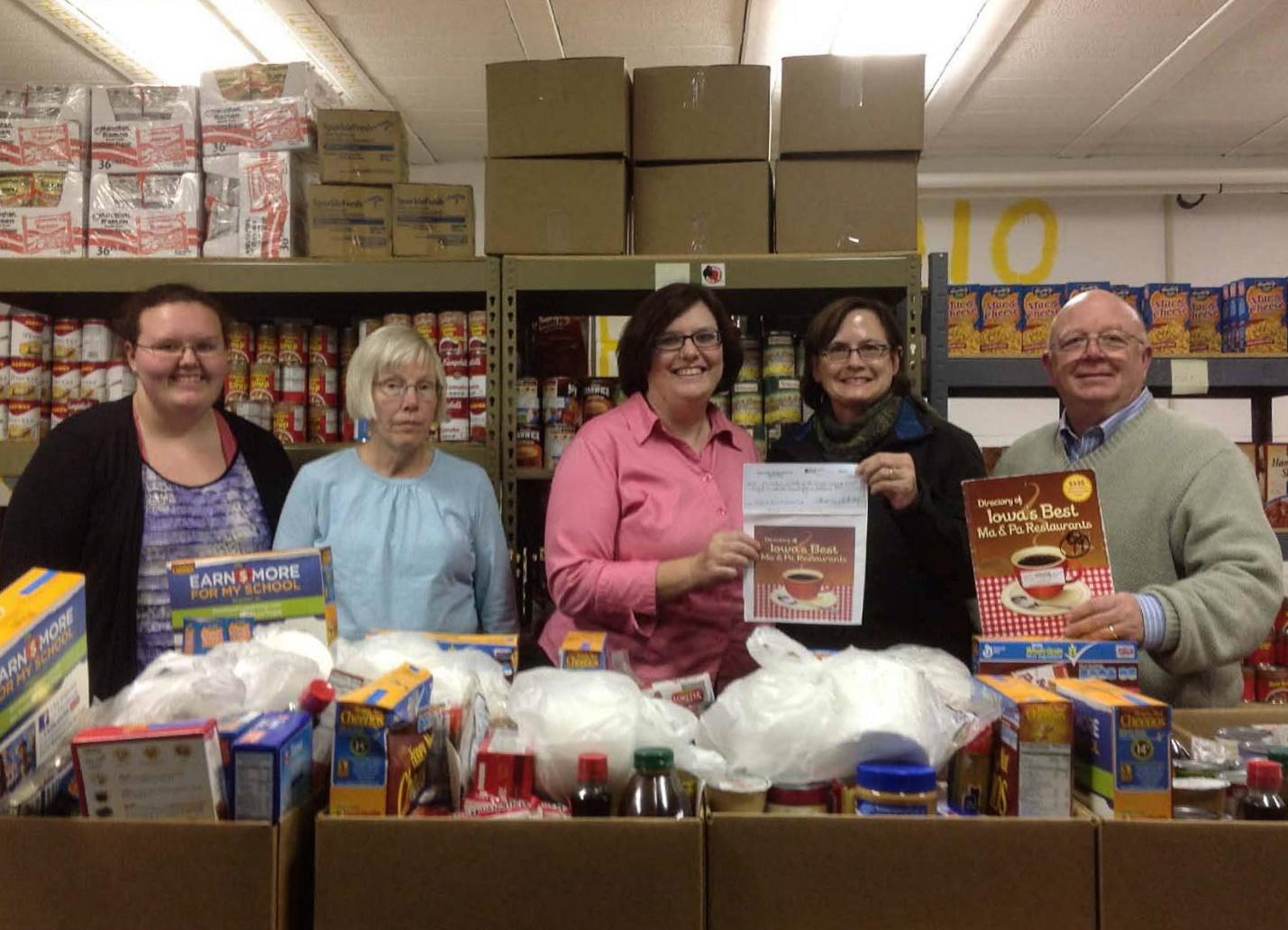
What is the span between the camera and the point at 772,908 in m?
1.05

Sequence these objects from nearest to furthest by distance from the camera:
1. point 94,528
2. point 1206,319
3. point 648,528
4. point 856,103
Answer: point 648,528 < point 94,528 < point 856,103 < point 1206,319

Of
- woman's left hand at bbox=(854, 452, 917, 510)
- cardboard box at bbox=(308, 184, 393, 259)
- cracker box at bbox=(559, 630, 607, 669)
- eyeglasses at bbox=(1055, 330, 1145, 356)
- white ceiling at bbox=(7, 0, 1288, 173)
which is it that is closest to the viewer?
cracker box at bbox=(559, 630, 607, 669)

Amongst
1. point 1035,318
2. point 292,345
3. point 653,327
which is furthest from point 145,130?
point 1035,318

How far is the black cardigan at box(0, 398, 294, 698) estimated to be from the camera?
2182 mm

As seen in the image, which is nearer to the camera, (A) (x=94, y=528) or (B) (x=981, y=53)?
(A) (x=94, y=528)

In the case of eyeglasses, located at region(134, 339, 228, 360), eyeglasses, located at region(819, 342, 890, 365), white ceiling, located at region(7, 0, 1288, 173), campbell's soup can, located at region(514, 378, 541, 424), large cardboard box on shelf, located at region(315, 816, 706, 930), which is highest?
white ceiling, located at region(7, 0, 1288, 173)

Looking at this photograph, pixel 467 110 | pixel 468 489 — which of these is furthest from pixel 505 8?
pixel 468 489

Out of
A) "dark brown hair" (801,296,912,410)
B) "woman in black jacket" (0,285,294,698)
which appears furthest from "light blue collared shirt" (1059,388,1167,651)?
"woman in black jacket" (0,285,294,698)

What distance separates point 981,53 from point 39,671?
506 centimetres

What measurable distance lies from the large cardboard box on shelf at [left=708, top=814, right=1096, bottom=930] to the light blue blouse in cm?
138

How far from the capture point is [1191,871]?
1.02 meters

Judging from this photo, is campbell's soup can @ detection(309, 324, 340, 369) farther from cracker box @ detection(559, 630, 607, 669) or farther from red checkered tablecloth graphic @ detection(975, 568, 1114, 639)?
red checkered tablecloth graphic @ detection(975, 568, 1114, 639)

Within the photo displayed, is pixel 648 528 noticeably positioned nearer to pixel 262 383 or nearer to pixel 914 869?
pixel 914 869

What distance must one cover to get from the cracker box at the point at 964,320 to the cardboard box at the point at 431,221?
180 centimetres
